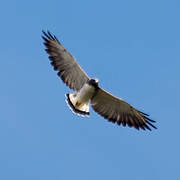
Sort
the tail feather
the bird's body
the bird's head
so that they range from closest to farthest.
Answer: the bird's head, the bird's body, the tail feather

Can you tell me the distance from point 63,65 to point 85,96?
1.31 m

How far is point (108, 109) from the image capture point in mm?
18969

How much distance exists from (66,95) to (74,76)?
0.69 metres

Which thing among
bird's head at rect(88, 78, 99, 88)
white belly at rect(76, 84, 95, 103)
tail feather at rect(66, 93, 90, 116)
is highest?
bird's head at rect(88, 78, 99, 88)

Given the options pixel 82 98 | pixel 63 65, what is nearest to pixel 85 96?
pixel 82 98

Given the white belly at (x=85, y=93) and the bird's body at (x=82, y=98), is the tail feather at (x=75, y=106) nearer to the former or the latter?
the bird's body at (x=82, y=98)

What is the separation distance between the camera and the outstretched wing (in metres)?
18.8

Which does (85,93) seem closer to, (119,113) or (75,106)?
(75,106)

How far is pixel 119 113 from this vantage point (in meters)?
19.0

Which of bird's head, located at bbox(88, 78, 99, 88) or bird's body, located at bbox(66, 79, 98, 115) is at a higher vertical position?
bird's head, located at bbox(88, 78, 99, 88)

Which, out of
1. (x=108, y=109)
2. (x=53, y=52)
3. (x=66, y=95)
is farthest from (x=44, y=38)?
(x=108, y=109)

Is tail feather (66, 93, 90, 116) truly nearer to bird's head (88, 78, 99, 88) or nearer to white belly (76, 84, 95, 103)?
white belly (76, 84, 95, 103)

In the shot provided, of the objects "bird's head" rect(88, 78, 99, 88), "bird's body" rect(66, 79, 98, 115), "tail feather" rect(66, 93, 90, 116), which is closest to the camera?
"bird's head" rect(88, 78, 99, 88)

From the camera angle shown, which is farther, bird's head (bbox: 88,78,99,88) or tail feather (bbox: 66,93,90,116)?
tail feather (bbox: 66,93,90,116)
